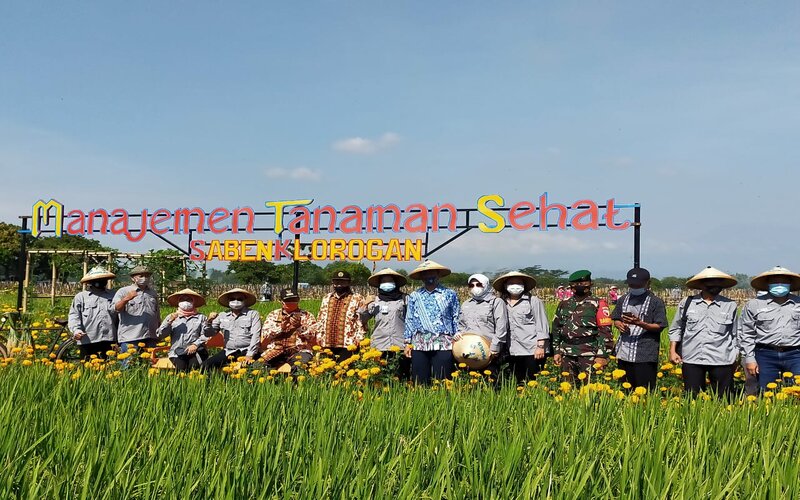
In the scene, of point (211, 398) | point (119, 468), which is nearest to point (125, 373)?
point (211, 398)

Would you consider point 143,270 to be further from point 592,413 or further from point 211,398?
point 592,413

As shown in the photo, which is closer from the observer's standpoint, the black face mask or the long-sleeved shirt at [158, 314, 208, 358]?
the black face mask

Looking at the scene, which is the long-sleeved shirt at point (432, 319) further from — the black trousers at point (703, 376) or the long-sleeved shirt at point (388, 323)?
the black trousers at point (703, 376)

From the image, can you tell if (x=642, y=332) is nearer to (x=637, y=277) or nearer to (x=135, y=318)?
(x=637, y=277)

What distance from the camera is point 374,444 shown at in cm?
349

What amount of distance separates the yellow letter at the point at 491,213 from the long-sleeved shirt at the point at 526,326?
8.85 m

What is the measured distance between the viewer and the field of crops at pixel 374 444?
277cm

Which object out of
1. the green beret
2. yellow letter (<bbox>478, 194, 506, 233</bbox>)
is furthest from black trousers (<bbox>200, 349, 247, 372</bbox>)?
yellow letter (<bbox>478, 194, 506, 233</bbox>)

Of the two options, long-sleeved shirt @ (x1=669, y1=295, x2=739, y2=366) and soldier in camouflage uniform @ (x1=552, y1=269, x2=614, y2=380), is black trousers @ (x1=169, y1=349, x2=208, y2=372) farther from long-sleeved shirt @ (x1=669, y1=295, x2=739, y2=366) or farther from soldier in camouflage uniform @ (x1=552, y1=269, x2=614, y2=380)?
long-sleeved shirt @ (x1=669, y1=295, x2=739, y2=366)

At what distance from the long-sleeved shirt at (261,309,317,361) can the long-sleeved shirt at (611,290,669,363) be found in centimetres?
348

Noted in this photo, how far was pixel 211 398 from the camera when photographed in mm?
4738

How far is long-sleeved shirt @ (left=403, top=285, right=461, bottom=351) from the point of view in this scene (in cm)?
754

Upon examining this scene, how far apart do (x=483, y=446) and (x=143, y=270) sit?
6.08 m

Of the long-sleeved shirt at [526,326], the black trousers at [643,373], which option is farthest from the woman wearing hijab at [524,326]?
the black trousers at [643,373]
